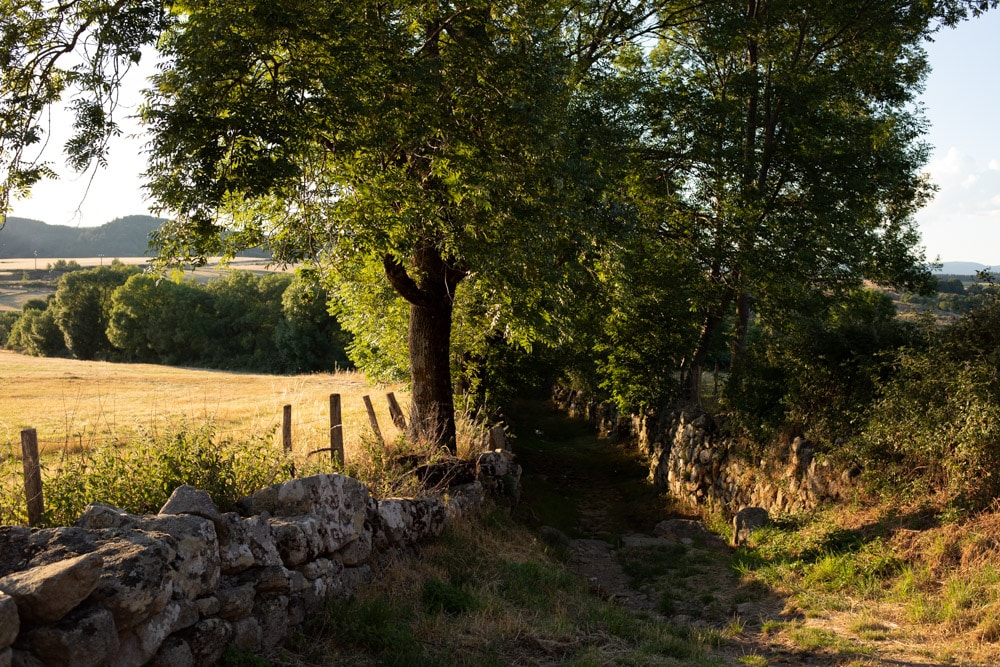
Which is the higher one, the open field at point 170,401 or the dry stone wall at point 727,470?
the open field at point 170,401

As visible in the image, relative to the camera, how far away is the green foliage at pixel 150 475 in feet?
22.6

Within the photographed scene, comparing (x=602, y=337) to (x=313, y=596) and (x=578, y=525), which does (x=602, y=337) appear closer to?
(x=578, y=525)

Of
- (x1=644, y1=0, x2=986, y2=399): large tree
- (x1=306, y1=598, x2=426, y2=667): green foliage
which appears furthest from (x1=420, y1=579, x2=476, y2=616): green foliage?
(x1=644, y1=0, x2=986, y2=399): large tree

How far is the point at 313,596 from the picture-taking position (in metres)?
7.12

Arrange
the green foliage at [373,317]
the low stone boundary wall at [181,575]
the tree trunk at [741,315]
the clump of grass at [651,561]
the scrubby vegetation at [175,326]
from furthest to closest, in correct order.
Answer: the scrubby vegetation at [175,326], the tree trunk at [741,315], the green foliage at [373,317], the clump of grass at [651,561], the low stone boundary wall at [181,575]

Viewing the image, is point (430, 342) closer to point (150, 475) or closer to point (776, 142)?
point (150, 475)

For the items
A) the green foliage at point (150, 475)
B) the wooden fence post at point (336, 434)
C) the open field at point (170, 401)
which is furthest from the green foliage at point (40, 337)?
the green foliage at point (150, 475)

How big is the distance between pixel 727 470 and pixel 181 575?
1459cm

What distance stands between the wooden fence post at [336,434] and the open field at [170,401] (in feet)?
1.48

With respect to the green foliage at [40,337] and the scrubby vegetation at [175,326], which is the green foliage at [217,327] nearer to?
the scrubby vegetation at [175,326]

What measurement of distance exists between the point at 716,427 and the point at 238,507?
14.2 m

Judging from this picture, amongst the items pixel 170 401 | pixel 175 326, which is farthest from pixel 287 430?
pixel 175 326

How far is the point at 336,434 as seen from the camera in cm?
1094

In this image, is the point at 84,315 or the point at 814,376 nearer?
the point at 814,376
